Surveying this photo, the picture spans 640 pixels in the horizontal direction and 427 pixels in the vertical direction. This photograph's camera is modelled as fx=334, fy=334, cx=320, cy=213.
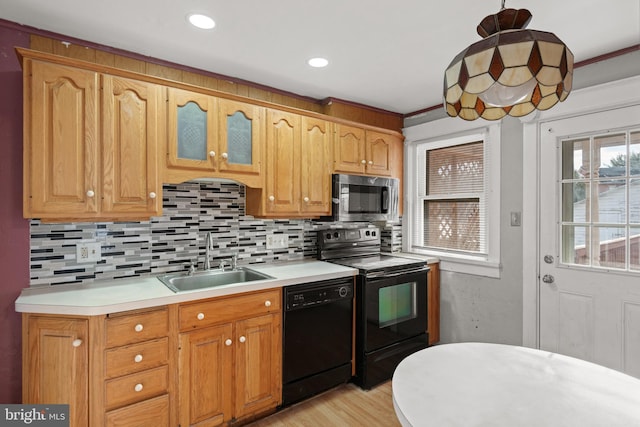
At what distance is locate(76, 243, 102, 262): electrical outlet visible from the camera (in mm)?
2037

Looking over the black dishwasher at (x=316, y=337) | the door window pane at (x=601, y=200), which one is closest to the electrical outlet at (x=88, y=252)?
the black dishwasher at (x=316, y=337)

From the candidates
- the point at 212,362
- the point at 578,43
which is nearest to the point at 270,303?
→ the point at 212,362

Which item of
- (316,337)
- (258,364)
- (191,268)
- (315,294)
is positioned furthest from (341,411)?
(191,268)

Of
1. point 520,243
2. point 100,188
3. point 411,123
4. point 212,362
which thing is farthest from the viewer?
point 411,123

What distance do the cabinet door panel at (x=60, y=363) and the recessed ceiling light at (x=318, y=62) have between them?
6.71 ft

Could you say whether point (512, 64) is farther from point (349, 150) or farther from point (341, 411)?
point (341, 411)

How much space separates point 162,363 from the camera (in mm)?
1827

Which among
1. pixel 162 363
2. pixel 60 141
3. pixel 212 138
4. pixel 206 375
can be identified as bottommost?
pixel 206 375

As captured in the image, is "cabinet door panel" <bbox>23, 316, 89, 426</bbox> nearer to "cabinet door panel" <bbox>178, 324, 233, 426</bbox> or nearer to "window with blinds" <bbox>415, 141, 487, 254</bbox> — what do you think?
"cabinet door panel" <bbox>178, 324, 233, 426</bbox>

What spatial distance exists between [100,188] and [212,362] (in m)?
1.18

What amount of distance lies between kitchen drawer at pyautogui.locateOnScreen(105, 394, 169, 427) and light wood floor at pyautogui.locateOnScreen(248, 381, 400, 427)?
0.62m

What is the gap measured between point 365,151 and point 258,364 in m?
1.98

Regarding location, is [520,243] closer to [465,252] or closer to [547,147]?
[465,252]

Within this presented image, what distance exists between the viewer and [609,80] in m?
2.21
